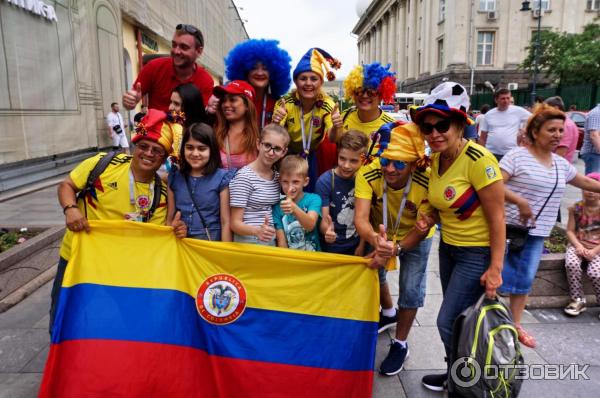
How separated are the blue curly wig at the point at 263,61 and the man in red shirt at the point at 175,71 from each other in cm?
30

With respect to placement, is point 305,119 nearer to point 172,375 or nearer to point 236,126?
point 236,126

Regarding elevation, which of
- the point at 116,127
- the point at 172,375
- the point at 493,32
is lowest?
the point at 172,375

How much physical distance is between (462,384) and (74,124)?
40.9 feet

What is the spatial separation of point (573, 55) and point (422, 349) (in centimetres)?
3335

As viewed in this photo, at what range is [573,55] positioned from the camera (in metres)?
29.3

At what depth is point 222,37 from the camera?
4769cm

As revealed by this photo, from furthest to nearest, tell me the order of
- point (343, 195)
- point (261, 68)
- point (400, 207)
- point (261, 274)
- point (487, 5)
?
1. point (487, 5)
2. point (261, 68)
3. point (343, 195)
4. point (400, 207)
5. point (261, 274)

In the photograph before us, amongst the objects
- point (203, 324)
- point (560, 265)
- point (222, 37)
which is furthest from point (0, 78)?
point (222, 37)

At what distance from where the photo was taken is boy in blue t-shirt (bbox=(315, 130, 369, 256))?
298 centimetres

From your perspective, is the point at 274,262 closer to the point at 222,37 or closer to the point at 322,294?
the point at 322,294

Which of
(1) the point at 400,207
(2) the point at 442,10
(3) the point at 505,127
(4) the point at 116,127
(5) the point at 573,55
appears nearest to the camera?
(1) the point at 400,207

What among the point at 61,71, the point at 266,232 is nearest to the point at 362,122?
the point at 266,232

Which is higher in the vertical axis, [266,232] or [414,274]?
[266,232]

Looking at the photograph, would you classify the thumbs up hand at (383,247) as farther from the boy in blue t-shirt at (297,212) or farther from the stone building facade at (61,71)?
the stone building facade at (61,71)
